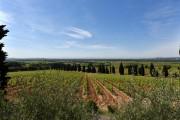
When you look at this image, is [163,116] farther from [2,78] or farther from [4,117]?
[2,78]

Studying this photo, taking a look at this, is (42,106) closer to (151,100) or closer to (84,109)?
(84,109)

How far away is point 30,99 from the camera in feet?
36.6

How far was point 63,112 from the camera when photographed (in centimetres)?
1089

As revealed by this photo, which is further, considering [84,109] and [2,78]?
[2,78]

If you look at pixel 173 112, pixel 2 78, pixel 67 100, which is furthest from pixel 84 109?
pixel 2 78

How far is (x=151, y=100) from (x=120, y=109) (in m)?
1.16

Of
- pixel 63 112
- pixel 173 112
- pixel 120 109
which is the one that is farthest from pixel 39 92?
pixel 173 112

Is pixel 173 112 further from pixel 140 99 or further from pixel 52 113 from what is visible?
pixel 52 113

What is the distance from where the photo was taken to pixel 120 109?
11453 millimetres

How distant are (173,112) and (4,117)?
5636 millimetres

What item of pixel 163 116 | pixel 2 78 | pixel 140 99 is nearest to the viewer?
pixel 163 116

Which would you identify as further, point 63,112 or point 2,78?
point 2,78

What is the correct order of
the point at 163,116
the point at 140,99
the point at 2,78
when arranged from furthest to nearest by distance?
1. the point at 2,78
2. the point at 140,99
3. the point at 163,116

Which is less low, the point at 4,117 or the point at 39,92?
the point at 39,92
